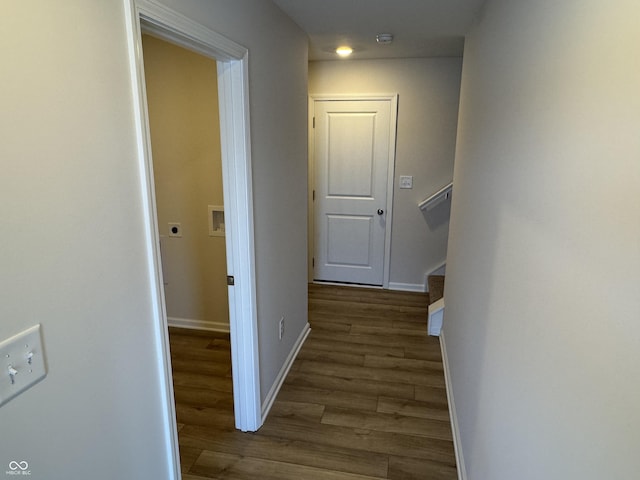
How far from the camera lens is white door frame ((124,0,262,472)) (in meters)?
1.11

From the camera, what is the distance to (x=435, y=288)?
3.81 meters

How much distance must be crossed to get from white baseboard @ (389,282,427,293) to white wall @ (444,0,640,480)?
2.55 metres

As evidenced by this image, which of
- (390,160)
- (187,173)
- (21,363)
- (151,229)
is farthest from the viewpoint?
(390,160)

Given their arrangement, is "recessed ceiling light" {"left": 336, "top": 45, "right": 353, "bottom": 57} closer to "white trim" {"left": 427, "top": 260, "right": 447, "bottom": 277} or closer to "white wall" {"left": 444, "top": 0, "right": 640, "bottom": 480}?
"white wall" {"left": 444, "top": 0, "right": 640, "bottom": 480}

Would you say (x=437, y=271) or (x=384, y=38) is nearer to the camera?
(x=384, y=38)

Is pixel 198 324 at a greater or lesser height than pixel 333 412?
greater

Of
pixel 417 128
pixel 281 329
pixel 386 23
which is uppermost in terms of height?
pixel 386 23

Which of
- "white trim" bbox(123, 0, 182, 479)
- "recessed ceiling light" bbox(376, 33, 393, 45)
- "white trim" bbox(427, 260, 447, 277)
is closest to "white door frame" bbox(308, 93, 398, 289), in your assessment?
"white trim" bbox(427, 260, 447, 277)

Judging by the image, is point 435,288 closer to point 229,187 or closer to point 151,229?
point 229,187

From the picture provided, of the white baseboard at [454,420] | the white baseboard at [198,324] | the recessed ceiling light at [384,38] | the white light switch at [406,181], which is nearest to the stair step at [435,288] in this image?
the white baseboard at [454,420]

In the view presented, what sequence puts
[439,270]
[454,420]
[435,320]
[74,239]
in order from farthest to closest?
[439,270], [435,320], [454,420], [74,239]

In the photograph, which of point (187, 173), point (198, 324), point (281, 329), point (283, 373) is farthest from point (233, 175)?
point (198, 324)

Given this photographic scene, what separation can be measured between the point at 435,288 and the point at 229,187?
8.44ft

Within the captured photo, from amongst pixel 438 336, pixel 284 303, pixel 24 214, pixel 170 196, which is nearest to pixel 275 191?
pixel 284 303
